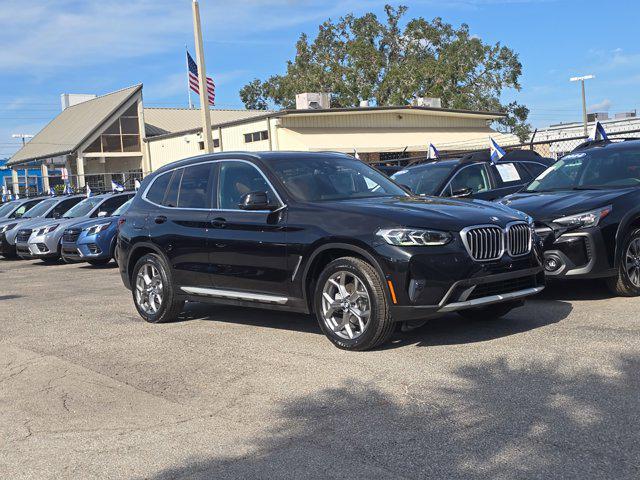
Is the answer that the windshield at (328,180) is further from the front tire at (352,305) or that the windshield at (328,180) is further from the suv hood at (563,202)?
the suv hood at (563,202)

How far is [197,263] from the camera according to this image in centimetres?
815

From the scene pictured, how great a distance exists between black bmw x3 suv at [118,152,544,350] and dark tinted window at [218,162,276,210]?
0.04 feet

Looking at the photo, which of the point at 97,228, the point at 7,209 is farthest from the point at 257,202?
the point at 7,209

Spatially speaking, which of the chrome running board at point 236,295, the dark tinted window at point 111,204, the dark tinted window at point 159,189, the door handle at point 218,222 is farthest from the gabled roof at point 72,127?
the door handle at point 218,222

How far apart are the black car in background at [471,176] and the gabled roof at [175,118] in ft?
130

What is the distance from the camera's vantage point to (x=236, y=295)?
770 cm

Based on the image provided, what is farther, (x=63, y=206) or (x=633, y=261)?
(x=63, y=206)

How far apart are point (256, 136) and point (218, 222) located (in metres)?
26.7

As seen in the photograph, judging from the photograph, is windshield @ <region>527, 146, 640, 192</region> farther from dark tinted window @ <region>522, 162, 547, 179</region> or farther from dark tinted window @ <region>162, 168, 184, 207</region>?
dark tinted window @ <region>162, 168, 184, 207</region>

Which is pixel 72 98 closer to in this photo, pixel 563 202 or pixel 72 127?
pixel 72 127

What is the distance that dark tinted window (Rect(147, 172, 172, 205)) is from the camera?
901cm

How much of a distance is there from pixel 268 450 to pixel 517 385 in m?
1.86


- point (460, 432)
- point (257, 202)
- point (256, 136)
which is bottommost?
point (460, 432)

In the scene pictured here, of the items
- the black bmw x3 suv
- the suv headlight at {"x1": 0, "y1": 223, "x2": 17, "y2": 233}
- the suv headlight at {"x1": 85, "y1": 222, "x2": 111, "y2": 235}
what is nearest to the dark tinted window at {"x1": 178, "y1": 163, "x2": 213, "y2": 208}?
the black bmw x3 suv
